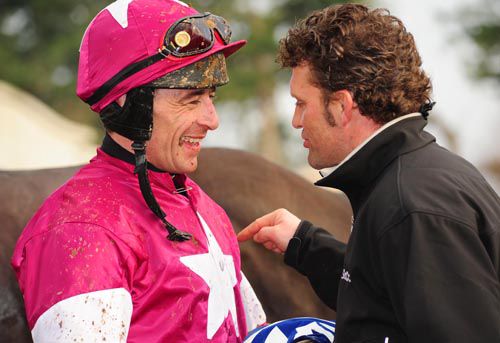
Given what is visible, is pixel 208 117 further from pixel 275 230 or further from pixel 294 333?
pixel 294 333

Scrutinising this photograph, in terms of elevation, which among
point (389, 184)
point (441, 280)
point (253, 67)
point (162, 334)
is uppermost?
point (389, 184)

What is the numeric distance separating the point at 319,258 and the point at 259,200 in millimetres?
1067

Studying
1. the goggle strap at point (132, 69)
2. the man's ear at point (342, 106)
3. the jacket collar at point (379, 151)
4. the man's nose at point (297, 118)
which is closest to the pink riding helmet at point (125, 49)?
the goggle strap at point (132, 69)

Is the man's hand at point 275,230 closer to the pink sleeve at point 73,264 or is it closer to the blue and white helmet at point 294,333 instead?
the blue and white helmet at point 294,333

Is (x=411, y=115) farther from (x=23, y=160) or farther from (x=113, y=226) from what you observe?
(x=23, y=160)

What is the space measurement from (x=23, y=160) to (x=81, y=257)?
746 centimetres

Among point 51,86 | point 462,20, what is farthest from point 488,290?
point 462,20

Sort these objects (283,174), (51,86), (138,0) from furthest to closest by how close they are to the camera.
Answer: (51,86) → (283,174) → (138,0)

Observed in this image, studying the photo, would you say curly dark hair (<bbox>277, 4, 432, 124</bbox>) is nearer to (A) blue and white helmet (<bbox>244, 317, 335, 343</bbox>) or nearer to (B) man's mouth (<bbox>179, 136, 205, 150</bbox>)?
(B) man's mouth (<bbox>179, 136, 205, 150</bbox>)

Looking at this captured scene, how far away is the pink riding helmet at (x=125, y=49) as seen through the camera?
7.60 feet

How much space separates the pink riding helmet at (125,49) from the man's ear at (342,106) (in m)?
0.42

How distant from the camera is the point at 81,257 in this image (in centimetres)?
211

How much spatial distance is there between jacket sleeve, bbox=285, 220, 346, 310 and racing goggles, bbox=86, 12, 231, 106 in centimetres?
80

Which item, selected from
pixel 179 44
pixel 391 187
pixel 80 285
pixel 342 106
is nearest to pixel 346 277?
pixel 391 187
